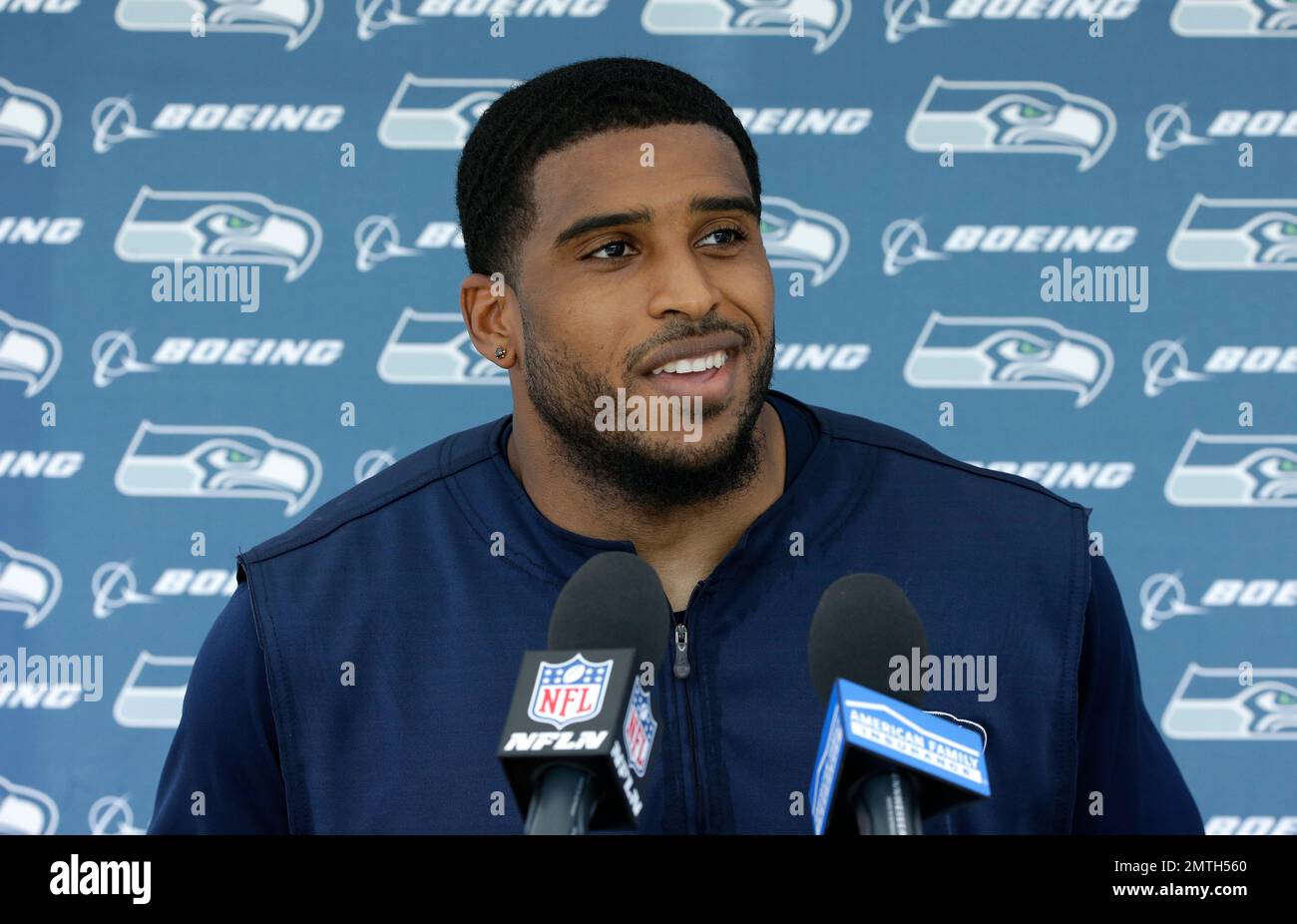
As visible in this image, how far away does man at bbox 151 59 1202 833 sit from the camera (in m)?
1.54

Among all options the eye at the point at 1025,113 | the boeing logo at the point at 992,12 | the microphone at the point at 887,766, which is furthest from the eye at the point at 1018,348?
the microphone at the point at 887,766

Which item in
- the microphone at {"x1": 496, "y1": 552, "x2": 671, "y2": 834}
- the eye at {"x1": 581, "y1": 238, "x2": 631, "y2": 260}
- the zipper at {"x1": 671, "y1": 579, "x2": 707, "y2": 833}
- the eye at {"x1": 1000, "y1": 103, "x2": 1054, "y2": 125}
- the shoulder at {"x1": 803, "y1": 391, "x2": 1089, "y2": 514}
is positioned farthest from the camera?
the eye at {"x1": 1000, "y1": 103, "x2": 1054, "y2": 125}

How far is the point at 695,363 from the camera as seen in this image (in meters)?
1.57

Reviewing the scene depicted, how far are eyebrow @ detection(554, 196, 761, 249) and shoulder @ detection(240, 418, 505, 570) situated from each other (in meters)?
0.30

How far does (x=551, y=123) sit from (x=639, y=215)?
0.22 m

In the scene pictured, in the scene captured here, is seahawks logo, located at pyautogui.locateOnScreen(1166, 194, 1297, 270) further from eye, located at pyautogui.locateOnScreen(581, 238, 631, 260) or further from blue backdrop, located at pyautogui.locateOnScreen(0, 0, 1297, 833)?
eye, located at pyautogui.locateOnScreen(581, 238, 631, 260)

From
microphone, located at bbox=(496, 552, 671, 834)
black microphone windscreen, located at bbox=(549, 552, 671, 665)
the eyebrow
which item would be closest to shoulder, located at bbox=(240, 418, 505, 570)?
the eyebrow

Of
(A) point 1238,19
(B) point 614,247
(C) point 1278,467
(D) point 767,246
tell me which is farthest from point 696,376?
(A) point 1238,19

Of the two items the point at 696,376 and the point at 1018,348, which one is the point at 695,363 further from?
the point at 1018,348

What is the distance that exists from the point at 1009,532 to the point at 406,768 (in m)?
0.71

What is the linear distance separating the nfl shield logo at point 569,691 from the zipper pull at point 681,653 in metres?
0.65

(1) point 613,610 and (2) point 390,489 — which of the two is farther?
(2) point 390,489

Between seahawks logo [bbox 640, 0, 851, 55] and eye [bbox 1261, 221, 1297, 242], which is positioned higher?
seahawks logo [bbox 640, 0, 851, 55]
